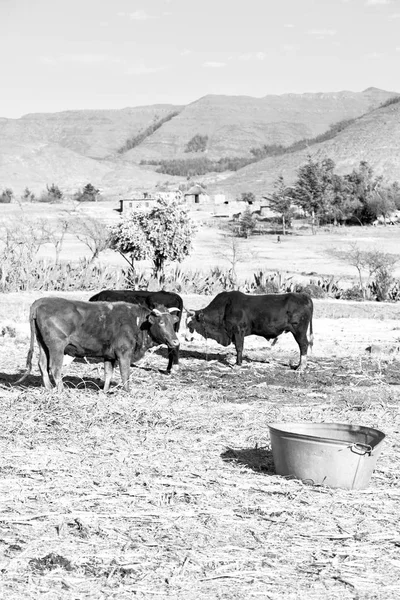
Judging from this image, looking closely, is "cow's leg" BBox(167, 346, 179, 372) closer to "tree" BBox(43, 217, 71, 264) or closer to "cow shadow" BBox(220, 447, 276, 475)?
"cow shadow" BBox(220, 447, 276, 475)

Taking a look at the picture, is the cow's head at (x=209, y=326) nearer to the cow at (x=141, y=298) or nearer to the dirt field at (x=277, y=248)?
the cow at (x=141, y=298)

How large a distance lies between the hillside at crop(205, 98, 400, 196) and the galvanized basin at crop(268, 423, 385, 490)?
92075mm

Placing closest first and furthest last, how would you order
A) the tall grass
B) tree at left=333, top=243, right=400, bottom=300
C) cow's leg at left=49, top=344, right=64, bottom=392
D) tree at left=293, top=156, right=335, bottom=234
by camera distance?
cow's leg at left=49, top=344, right=64, bottom=392 → the tall grass → tree at left=333, top=243, right=400, bottom=300 → tree at left=293, top=156, right=335, bottom=234

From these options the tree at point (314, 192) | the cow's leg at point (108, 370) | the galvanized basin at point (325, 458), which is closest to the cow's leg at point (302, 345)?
the cow's leg at point (108, 370)

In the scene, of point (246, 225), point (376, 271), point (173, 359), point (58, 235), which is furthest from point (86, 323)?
point (246, 225)

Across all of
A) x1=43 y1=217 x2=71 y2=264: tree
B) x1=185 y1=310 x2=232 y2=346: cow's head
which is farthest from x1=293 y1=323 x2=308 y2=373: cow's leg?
x1=43 y1=217 x2=71 y2=264: tree

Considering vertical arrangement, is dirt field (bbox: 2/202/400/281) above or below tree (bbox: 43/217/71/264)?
below

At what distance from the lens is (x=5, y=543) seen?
6227 millimetres

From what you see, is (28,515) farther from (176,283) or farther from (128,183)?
(128,183)

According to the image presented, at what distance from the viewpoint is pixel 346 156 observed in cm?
11294

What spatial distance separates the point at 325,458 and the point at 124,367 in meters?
4.34

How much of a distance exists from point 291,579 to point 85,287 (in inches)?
791

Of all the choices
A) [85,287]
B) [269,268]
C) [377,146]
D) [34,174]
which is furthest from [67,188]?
[85,287]

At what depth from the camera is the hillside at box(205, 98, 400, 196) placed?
348 feet
